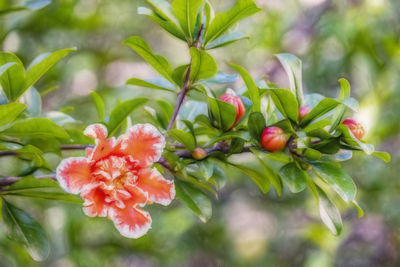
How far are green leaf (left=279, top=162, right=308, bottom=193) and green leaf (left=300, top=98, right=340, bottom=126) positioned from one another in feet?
0.22

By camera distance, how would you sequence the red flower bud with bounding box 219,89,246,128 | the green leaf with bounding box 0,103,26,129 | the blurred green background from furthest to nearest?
the blurred green background
the red flower bud with bounding box 219,89,246,128
the green leaf with bounding box 0,103,26,129

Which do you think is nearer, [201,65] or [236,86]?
[201,65]

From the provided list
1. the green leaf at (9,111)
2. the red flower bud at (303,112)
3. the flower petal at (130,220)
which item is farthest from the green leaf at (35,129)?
the red flower bud at (303,112)

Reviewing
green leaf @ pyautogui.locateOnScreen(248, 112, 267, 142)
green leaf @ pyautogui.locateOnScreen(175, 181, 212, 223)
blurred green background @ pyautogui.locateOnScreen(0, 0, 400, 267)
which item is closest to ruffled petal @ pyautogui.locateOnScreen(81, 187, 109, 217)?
green leaf @ pyautogui.locateOnScreen(175, 181, 212, 223)

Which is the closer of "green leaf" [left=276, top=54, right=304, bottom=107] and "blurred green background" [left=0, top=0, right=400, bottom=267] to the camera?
"green leaf" [left=276, top=54, right=304, bottom=107]

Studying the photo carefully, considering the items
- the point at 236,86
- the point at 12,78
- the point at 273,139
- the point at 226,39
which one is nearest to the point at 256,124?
the point at 273,139

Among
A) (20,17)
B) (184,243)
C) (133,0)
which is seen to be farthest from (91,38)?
(184,243)

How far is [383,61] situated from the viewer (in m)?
2.17

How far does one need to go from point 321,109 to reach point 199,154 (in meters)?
0.19

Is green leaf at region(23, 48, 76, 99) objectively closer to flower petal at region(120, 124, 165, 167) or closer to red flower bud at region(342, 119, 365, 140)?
flower petal at region(120, 124, 165, 167)

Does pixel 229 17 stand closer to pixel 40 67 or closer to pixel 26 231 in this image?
pixel 40 67

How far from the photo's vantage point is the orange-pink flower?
2.10 feet

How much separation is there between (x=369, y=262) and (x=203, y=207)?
212cm

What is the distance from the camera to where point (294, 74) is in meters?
0.73
